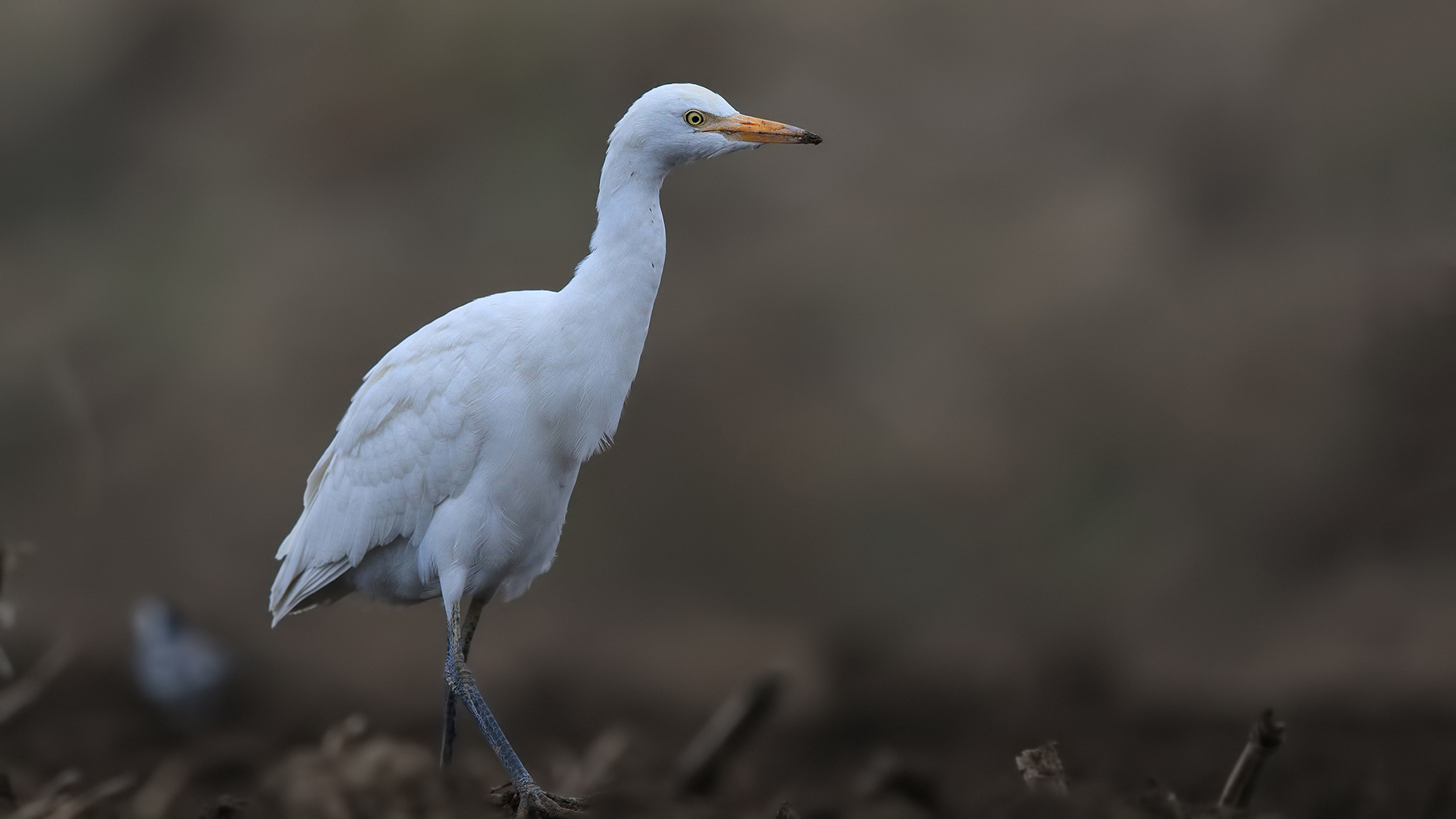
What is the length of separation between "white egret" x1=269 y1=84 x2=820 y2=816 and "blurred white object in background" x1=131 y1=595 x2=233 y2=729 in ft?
12.3

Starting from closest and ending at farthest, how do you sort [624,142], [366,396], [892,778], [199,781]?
[892,778] < [624,142] < [366,396] < [199,781]

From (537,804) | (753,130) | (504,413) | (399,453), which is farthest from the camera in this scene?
(399,453)

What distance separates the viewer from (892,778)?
276cm

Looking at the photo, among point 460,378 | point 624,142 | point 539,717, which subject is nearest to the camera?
point 624,142

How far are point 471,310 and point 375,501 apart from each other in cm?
58

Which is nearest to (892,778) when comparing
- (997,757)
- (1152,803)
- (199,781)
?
(1152,803)

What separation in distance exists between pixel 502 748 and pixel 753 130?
163 centimetres

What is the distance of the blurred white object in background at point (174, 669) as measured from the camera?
6.93m

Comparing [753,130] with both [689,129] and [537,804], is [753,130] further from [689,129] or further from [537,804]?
[537,804]

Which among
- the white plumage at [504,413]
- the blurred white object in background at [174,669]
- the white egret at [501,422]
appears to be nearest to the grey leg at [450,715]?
the white egret at [501,422]

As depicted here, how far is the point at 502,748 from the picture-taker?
10.3ft

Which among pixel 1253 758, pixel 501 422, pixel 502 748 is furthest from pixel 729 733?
pixel 1253 758

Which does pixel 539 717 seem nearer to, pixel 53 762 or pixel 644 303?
pixel 53 762

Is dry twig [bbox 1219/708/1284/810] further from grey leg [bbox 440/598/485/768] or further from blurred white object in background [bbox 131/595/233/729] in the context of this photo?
blurred white object in background [bbox 131/595/233/729]
